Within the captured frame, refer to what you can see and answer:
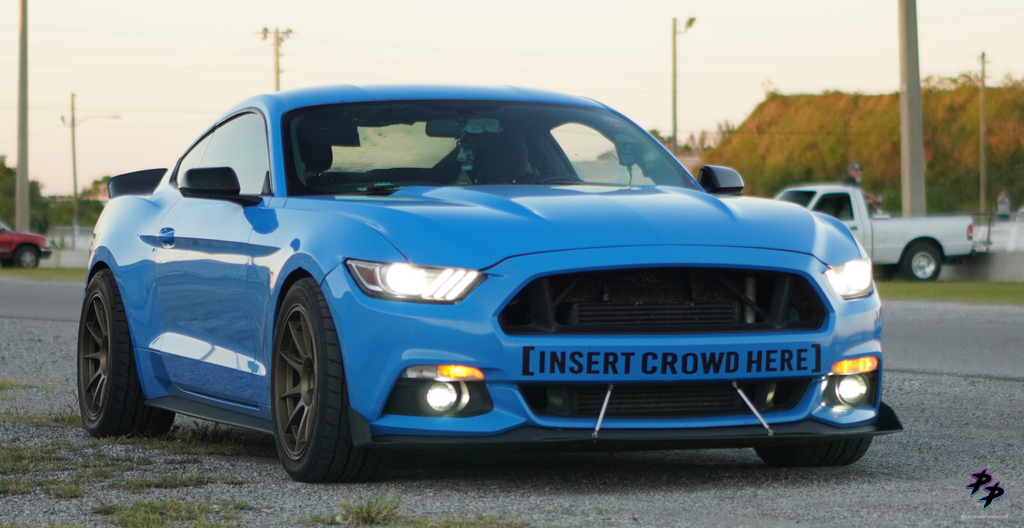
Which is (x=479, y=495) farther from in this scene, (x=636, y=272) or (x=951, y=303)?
(x=951, y=303)

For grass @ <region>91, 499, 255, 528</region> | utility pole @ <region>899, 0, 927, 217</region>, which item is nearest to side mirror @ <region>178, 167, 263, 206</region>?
grass @ <region>91, 499, 255, 528</region>

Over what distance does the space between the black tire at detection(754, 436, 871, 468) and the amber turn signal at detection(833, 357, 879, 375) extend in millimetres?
311

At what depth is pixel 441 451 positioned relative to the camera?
444cm

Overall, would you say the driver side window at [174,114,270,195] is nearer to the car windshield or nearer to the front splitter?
the car windshield

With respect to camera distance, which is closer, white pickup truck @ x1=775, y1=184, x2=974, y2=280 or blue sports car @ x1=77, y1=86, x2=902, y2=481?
blue sports car @ x1=77, y1=86, x2=902, y2=481

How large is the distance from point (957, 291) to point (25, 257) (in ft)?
88.9

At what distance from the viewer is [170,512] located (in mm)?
4035

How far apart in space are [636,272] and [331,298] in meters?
0.98

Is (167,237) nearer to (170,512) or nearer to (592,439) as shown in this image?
(170,512)

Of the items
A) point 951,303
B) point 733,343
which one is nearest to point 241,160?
point 733,343

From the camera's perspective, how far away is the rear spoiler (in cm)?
700

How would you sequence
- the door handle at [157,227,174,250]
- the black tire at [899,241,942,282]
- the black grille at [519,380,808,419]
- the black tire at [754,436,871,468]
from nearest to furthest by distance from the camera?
the black grille at [519,380,808,419] → the black tire at [754,436,871,468] → the door handle at [157,227,174,250] → the black tire at [899,241,942,282]

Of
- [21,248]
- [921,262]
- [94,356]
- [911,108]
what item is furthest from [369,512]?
[21,248]

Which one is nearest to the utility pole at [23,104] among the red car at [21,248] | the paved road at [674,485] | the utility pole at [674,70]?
the red car at [21,248]
